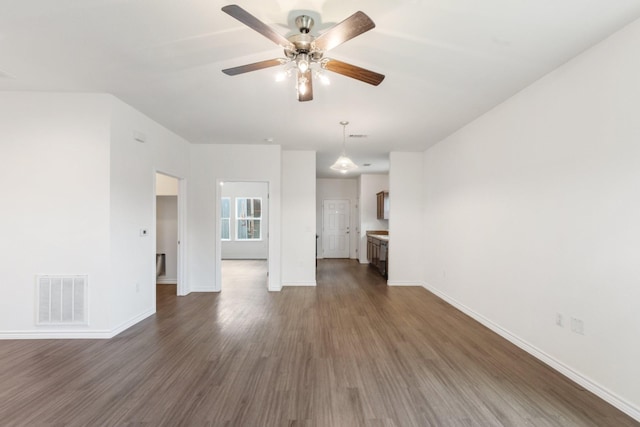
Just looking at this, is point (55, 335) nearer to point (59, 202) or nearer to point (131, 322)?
point (131, 322)

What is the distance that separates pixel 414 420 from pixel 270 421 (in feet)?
3.24

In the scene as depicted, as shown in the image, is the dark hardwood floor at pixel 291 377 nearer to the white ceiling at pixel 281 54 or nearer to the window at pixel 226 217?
the white ceiling at pixel 281 54

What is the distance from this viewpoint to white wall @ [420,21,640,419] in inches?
82.2

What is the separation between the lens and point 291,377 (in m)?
2.51

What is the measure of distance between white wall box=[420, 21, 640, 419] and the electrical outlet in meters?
0.04

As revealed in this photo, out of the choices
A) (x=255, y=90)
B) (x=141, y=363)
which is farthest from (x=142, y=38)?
(x=141, y=363)

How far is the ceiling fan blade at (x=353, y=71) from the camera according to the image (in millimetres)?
2119

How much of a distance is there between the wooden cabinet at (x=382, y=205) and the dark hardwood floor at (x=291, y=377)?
435 cm

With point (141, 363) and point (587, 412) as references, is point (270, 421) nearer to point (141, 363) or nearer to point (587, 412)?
point (141, 363)

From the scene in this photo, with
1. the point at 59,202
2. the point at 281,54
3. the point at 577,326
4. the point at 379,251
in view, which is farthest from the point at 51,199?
the point at 379,251

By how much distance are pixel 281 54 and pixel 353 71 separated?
0.74 m

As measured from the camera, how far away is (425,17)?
6.54ft

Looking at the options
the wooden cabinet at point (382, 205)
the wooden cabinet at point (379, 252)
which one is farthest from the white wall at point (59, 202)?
the wooden cabinet at point (382, 205)

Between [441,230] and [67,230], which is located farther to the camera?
[441,230]
